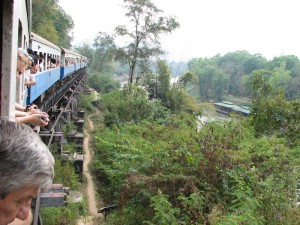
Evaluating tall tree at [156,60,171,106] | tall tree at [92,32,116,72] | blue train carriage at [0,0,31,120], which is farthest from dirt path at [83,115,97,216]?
tall tree at [92,32,116,72]

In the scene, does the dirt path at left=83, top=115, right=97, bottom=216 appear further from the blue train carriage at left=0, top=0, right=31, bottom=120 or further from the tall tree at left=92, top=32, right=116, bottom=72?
the tall tree at left=92, top=32, right=116, bottom=72

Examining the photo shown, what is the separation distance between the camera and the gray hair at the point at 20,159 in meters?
0.98

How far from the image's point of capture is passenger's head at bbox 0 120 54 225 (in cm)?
98

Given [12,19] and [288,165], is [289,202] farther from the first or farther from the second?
[12,19]

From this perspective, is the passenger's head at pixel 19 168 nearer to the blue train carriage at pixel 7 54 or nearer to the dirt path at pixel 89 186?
the blue train carriage at pixel 7 54

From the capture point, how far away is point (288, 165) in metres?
7.00

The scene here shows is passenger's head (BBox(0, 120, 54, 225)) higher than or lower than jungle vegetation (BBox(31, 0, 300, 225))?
higher

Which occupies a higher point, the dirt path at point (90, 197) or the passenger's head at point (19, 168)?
the passenger's head at point (19, 168)

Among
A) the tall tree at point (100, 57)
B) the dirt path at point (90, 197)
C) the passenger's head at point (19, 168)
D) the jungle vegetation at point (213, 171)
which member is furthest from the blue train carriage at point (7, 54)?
the tall tree at point (100, 57)

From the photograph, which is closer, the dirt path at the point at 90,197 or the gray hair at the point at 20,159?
the gray hair at the point at 20,159

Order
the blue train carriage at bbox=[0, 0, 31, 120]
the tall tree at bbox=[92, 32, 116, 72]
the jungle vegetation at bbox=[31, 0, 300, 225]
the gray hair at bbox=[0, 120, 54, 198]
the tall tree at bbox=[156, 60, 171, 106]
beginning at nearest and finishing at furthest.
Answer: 1. the gray hair at bbox=[0, 120, 54, 198]
2. the blue train carriage at bbox=[0, 0, 31, 120]
3. the jungle vegetation at bbox=[31, 0, 300, 225]
4. the tall tree at bbox=[156, 60, 171, 106]
5. the tall tree at bbox=[92, 32, 116, 72]

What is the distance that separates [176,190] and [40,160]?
6246 millimetres

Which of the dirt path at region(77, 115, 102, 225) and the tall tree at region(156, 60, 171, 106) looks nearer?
the dirt path at region(77, 115, 102, 225)

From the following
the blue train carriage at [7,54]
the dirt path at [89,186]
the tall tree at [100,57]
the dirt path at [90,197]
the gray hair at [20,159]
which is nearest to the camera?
the gray hair at [20,159]
